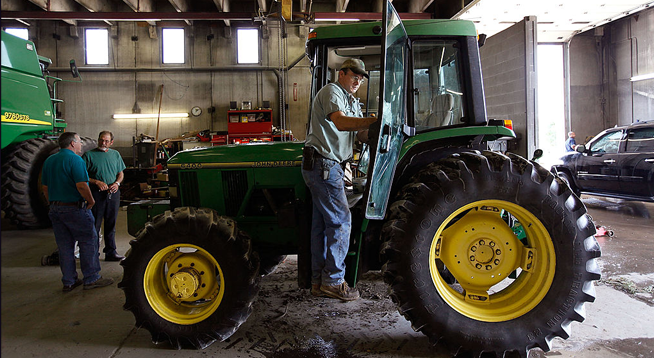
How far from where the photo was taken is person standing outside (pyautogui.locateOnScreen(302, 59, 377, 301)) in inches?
119

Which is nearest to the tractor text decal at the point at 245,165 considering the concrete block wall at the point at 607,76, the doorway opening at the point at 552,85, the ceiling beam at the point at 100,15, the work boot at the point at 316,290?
the work boot at the point at 316,290

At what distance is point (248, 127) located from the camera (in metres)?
12.8

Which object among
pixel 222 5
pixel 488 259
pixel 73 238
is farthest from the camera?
pixel 222 5

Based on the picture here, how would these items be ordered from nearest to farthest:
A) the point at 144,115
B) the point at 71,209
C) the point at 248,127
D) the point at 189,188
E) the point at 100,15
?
the point at 189,188
the point at 71,209
the point at 100,15
the point at 248,127
the point at 144,115

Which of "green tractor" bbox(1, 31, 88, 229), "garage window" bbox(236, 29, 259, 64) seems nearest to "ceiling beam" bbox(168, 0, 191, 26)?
"garage window" bbox(236, 29, 259, 64)

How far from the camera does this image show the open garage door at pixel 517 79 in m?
6.71

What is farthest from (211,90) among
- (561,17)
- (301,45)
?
(561,17)

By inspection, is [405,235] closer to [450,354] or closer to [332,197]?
[332,197]

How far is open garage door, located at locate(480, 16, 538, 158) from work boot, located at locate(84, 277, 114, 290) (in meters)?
6.25

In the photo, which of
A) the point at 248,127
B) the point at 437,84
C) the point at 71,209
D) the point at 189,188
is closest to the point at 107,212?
the point at 71,209

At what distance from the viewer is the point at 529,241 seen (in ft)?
9.70

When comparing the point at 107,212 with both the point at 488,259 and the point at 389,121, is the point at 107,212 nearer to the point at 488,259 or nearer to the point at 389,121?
the point at 389,121

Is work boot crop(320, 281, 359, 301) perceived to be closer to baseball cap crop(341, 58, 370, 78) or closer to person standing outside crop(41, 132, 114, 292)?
baseball cap crop(341, 58, 370, 78)

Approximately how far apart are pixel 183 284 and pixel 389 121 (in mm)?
1935
